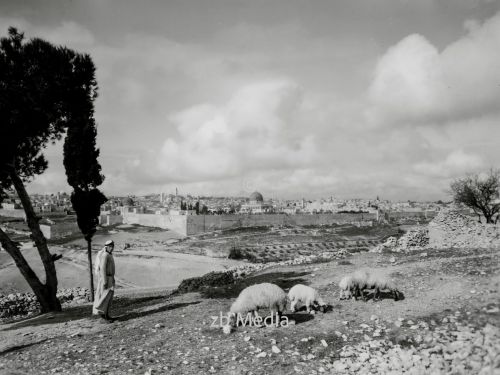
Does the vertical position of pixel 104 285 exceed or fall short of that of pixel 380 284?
it exceeds it

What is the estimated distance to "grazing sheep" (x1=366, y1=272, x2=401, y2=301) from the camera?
10.7 m

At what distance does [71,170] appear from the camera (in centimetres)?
1827

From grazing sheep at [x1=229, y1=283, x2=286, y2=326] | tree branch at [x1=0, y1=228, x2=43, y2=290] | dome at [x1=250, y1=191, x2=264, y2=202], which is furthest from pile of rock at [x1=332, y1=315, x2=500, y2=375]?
dome at [x1=250, y1=191, x2=264, y2=202]

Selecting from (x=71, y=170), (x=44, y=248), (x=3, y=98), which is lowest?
(x=44, y=248)

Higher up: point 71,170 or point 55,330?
point 71,170

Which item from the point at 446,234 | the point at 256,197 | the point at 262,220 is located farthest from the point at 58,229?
the point at 256,197

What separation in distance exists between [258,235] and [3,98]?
57417 millimetres

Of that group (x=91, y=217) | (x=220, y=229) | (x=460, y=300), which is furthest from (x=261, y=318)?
(x=220, y=229)

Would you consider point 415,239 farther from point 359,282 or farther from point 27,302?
point 27,302

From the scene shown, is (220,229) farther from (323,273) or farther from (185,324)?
(185,324)

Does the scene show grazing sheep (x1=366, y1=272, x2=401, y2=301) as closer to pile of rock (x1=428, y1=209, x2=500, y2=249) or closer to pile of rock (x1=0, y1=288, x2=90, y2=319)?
pile of rock (x1=428, y1=209, x2=500, y2=249)

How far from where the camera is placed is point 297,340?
328 inches

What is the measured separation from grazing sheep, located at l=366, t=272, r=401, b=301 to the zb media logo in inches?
111

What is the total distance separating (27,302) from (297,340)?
698 inches
